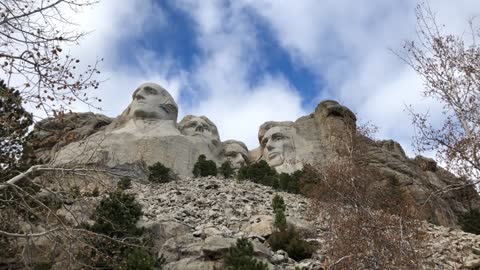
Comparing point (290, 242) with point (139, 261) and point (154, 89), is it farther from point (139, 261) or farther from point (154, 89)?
point (154, 89)

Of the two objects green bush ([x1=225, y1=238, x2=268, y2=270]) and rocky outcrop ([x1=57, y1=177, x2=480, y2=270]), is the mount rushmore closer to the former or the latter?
rocky outcrop ([x1=57, y1=177, x2=480, y2=270])

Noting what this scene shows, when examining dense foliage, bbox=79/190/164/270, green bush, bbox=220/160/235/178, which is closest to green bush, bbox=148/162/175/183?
green bush, bbox=220/160/235/178

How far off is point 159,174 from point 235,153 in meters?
9.66

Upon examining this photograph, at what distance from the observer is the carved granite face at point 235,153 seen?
37938 millimetres

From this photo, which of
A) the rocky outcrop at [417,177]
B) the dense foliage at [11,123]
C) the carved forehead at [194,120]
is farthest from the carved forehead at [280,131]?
the dense foliage at [11,123]

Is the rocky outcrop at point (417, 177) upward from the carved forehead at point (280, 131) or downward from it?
downward

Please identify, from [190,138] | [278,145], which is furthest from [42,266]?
[278,145]

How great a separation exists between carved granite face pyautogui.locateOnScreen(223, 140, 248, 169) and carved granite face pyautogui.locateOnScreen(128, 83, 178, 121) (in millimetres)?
4038

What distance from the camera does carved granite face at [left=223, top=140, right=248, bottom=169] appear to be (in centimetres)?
3794

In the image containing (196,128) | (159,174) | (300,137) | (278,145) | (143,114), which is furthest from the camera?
(196,128)

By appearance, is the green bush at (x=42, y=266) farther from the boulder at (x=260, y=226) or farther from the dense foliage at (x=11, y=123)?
the boulder at (x=260, y=226)

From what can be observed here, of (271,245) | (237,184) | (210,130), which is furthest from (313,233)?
(210,130)

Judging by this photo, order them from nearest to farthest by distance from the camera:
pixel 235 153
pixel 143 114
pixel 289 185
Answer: pixel 289 185
pixel 143 114
pixel 235 153

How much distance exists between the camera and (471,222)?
26203 millimetres
